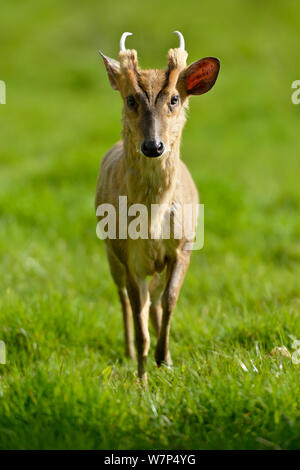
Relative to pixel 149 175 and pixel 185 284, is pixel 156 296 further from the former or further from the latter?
pixel 185 284

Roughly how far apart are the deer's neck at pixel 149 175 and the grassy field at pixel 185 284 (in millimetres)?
992

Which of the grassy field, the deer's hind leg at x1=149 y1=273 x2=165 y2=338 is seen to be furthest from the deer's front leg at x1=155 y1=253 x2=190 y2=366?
the deer's hind leg at x1=149 y1=273 x2=165 y2=338

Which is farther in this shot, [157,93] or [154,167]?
[154,167]

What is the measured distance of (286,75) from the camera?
727 inches

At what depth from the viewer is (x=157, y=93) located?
3.79 metres

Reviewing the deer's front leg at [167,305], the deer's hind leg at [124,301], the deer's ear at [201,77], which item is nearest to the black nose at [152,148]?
the deer's ear at [201,77]

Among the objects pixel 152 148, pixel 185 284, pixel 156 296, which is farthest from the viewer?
pixel 185 284

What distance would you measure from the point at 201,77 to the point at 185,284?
2.64 metres

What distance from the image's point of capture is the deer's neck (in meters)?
3.96

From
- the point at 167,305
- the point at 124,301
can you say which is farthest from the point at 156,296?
the point at 167,305

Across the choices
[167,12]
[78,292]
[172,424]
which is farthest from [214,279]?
[167,12]

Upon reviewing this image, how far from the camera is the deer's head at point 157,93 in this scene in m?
3.68

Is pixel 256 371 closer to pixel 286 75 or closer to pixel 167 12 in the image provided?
pixel 286 75
